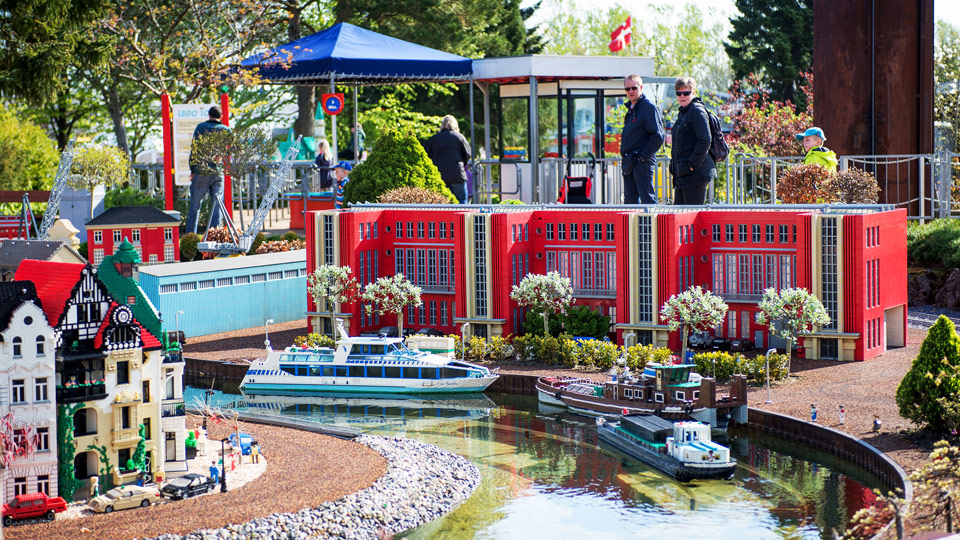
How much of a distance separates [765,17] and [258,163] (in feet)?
112

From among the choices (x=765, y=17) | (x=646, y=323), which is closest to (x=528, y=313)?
(x=646, y=323)

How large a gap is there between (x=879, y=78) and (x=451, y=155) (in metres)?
14.6

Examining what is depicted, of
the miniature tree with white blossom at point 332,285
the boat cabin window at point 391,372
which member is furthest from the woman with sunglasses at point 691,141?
the miniature tree with white blossom at point 332,285

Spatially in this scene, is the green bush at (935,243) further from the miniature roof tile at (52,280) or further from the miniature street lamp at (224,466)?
the miniature roof tile at (52,280)

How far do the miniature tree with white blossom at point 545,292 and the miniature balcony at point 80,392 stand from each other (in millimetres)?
18342

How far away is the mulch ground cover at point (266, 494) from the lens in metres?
24.4

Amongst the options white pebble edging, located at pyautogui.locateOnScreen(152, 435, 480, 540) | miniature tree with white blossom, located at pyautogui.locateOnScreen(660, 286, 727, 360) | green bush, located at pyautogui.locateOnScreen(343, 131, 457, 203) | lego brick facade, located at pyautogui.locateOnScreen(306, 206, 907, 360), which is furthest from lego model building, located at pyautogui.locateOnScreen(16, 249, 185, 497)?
green bush, located at pyautogui.locateOnScreen(343, 131, 457, 203)

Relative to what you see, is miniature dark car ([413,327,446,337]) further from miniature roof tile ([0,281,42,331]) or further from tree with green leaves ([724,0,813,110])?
tree with green leaves ([724,0,813,110])

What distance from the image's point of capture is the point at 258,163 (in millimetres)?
53688

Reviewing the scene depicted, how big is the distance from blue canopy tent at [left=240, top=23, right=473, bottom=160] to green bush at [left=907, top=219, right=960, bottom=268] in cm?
1664

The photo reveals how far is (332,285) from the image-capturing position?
44.5 m

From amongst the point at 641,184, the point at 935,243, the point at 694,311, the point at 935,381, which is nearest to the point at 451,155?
the point at 641,184

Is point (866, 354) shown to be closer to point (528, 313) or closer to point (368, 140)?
point (528, 313)

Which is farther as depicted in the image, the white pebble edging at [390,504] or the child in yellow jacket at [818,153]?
the child in yellow jacket at [818,153]
